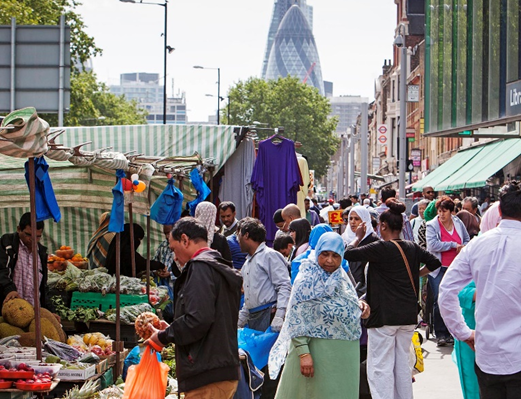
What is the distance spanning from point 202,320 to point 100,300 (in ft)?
20.2

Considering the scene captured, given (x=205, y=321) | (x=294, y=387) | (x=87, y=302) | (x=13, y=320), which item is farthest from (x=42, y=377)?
(x=87, y=302)

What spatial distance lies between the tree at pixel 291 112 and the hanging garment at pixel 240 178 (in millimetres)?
66668

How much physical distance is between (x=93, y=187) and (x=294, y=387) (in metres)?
8.24

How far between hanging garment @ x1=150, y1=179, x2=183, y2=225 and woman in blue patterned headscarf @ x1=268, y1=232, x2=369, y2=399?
17.3 feet

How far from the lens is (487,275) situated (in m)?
5.11

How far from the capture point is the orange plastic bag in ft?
18.7

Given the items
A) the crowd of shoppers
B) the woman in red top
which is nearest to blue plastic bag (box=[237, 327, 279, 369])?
the crowd of shoppers

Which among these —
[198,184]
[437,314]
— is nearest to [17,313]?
[198,184]

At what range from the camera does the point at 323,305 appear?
6.73 meters

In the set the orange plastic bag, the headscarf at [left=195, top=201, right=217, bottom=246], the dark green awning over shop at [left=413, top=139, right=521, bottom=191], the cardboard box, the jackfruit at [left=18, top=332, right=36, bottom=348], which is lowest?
the cardboard box

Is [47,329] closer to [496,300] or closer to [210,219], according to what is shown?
[210,219]

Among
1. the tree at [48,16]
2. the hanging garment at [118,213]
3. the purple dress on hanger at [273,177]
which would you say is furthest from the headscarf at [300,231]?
the tree at [48,16]

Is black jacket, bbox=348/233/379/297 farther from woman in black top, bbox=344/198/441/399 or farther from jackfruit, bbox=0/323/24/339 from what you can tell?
jackfruit, bbox=0/323/24/339

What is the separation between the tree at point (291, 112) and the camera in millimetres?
82062
